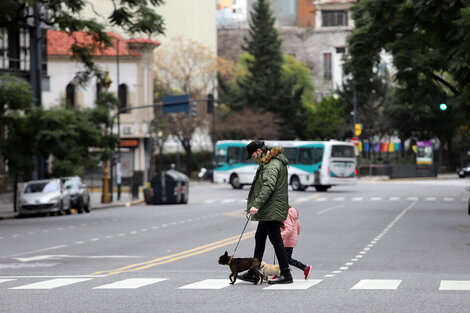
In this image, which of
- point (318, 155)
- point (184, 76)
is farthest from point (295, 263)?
point (184, 76)

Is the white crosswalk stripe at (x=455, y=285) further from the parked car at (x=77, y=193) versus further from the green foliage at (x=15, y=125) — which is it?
the parked car at (x=77, y=193)

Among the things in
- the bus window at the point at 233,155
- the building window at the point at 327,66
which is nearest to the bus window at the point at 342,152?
the bus window at the point at 233,155

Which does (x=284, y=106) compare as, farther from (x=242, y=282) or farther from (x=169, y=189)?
(x=242, y=282)

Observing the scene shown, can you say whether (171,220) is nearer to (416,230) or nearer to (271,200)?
(416,230)

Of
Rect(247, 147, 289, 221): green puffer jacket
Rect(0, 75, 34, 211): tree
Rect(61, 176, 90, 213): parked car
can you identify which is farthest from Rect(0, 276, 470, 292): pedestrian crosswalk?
Rect(61, 176, 90, 213): parked car

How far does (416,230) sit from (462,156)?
82449 millimetres

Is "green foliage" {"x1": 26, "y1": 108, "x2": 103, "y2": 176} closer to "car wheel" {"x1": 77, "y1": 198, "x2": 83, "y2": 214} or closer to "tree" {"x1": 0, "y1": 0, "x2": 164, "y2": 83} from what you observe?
"car wheel" {"x1": 77, "y1": 198, "x2": 83, "y2": 214}

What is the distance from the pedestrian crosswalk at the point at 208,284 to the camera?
12.0 m

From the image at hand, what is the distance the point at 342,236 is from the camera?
23906mm

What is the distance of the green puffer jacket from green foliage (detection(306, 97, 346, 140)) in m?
84.1

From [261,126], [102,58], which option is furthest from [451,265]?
[261,126]

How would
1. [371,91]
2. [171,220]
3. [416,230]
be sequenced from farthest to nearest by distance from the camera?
1. [371,91]
2. [171,220]
3. [416,230]

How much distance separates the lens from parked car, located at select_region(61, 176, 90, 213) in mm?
40969

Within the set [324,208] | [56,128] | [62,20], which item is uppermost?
[62,20]
